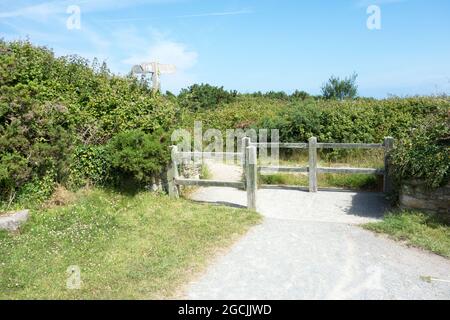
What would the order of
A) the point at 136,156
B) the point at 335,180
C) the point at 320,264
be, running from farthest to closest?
the point at 335,180 → the point at 136,156 → the point at 320,264

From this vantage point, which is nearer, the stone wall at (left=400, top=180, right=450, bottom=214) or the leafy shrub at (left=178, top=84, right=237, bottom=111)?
the stone wall at (left=400, top=180, right=450, bottom=214)

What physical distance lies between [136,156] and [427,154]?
554cm

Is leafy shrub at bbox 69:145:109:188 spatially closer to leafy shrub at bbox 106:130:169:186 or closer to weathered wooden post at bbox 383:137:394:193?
leafy shrub at bbox 106:130:169:186

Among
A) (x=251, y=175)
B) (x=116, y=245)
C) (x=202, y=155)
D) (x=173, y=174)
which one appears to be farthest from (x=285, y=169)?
(x=116, y=245)

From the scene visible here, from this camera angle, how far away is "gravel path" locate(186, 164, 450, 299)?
4.78 meters

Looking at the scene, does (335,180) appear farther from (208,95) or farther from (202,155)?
(208,95)

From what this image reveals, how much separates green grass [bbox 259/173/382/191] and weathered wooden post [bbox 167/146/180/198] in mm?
2759

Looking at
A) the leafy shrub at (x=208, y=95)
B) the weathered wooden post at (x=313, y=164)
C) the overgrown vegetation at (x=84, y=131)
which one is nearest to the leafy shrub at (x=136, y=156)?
the overgrown vegetation at (x=84, y=131)

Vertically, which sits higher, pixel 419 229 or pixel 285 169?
pixel 285 169

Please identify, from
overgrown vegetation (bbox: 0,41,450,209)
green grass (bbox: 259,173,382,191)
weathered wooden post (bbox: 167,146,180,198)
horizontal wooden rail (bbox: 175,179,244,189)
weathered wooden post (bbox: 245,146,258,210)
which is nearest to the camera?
overgrown vegetation (bbox: 0,41,450,209)

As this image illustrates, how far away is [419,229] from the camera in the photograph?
22.3ft

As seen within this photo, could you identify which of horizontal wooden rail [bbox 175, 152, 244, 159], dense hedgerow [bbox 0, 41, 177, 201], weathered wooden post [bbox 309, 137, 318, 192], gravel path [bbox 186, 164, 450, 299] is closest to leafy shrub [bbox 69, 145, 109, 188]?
dense hedgerow [bbox 0, 41, 177, 201]

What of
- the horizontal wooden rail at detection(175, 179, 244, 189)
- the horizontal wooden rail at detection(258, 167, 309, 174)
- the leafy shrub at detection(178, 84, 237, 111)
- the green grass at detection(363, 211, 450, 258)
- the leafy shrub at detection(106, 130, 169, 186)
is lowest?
the green grass at detection(363, 211, 450, 258)
